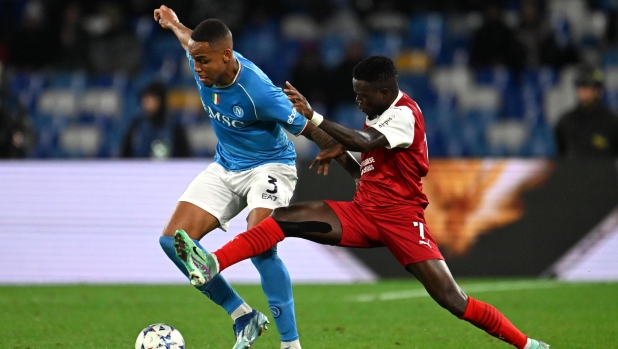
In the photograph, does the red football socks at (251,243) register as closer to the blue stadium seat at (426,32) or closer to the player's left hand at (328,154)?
the player's left hand at (328,154)

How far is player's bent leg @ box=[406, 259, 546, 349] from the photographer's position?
543 centimetres

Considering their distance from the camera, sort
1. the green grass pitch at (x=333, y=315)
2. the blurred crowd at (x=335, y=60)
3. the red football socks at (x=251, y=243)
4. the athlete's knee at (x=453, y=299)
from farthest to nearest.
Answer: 1. the blurred crowd at (x=335, y=60)
2. the green grass pitch at (x=333, y=315)
3. the athlete's knee at (x=453, y=299)
4. the red football socks at (x=251, y=243)

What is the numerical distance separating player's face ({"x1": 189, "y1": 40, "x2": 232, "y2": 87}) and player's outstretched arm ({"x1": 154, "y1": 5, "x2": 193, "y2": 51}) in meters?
0.97

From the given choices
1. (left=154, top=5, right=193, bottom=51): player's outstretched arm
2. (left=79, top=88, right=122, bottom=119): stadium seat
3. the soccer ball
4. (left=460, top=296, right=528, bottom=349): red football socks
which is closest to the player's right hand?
(left=154, top=5, right=193, bottom=51): player's outstretched arm

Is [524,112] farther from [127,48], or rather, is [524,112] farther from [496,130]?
[127,48]

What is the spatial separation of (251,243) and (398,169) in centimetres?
112

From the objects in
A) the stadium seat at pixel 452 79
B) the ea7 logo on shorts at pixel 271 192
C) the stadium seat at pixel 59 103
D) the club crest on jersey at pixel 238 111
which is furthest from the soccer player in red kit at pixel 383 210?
the stadium seat at pixel 59 103

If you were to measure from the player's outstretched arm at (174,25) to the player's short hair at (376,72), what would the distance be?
171cm

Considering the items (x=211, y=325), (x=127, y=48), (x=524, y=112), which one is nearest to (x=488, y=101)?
(x=524, y=112)

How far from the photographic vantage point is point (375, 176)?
228 inches

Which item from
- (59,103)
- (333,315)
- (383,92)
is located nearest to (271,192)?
(383,92)

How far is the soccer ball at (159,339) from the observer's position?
5.47 meters

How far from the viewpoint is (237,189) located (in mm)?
6176

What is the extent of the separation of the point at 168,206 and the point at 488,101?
21.2 feet
